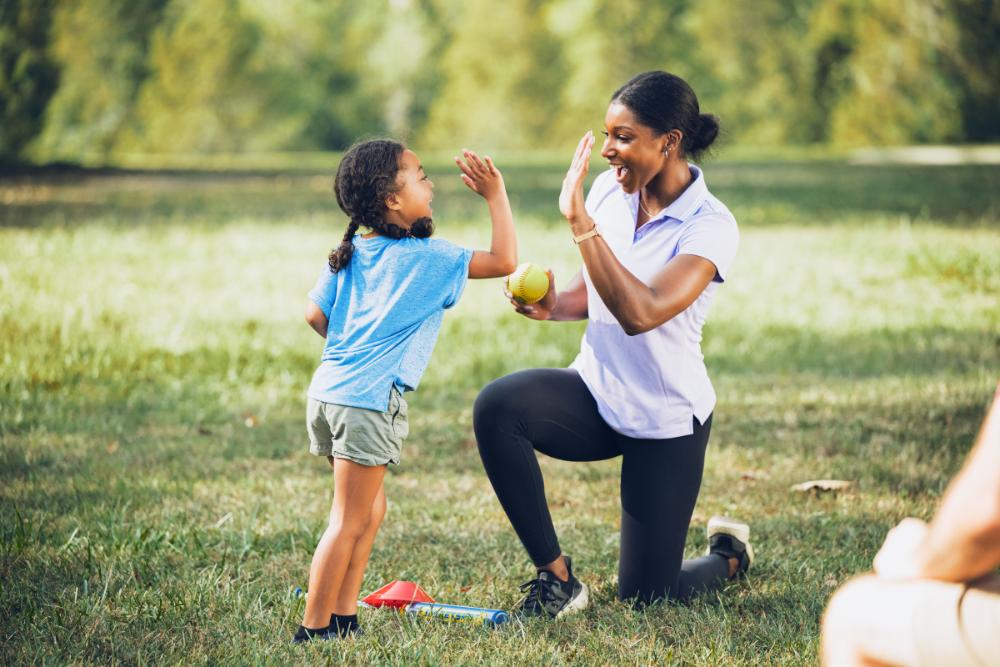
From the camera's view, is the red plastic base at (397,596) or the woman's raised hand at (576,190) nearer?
the woman's raised hand at (576,190)

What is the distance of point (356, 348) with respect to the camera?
132 inches

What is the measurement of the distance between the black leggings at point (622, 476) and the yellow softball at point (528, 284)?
296 mm

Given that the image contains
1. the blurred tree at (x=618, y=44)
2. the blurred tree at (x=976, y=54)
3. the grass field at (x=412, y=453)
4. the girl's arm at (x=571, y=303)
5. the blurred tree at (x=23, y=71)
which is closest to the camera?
the grass field at (x=412, y=453)

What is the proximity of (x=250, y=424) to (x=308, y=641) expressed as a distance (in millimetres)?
3017

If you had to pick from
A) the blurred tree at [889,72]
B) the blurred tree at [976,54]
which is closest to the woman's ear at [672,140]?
the blurred tree at [976,54]

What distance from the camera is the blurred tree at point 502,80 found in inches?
2299

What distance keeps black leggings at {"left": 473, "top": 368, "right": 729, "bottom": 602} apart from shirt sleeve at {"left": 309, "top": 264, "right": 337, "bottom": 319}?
658 mm

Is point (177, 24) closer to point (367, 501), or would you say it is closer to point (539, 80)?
point (539, 80)

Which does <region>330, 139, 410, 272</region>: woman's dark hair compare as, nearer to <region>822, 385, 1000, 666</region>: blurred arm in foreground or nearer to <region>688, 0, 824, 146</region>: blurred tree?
<region>822, 385, 1000, 666</region>: blurred arm in foreground

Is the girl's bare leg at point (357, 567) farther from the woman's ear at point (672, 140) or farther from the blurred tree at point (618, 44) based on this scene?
the blurred tree at point (618, 44)

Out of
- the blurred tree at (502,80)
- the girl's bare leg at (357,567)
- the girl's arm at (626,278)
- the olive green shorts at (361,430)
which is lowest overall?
the blurred tree at (502,80)

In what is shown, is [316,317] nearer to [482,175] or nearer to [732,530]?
[482,175]

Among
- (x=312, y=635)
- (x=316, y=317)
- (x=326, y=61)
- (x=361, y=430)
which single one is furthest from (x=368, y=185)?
(x=326, y=61)

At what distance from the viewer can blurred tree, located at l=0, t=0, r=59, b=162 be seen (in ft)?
72.6
